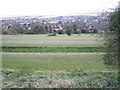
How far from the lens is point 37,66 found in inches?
539

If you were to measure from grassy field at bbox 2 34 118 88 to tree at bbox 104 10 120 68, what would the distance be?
0.50 m

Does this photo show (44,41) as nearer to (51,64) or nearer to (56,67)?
(51,64)

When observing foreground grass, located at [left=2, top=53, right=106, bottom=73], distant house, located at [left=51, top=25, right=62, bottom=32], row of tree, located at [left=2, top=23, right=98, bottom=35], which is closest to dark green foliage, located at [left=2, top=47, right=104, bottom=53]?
row of tree, located at [left=2, top=23, right=98, bottom=35]

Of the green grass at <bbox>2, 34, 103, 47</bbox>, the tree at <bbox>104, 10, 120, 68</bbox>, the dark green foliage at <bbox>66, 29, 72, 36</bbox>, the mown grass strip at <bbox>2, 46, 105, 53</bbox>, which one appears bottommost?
the mown grass strip at <bbox>2, 46, 105, 53</bbox>

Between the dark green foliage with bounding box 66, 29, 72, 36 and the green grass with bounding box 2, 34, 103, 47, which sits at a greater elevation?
the dark green foliage with bounding box 66, 29, 72, 36

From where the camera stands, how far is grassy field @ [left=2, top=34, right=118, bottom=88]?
8852mm

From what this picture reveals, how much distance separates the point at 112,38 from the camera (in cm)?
708

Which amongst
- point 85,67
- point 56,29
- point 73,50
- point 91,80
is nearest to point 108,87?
point 91,80

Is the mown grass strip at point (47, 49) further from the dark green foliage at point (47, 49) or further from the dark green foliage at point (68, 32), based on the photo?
the dark green foliage at point (68, 32)

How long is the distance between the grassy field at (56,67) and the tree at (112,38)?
1.65 ft

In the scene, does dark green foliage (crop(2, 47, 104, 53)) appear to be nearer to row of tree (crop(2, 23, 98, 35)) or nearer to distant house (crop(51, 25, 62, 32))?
row of tree (crop(2, 23, 98, 35))

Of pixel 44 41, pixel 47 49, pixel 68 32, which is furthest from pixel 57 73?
pixel 68 32

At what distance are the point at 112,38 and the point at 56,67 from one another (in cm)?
662

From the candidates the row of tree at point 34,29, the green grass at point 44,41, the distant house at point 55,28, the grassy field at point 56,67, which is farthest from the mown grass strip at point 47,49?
the distant house at point 55,28
